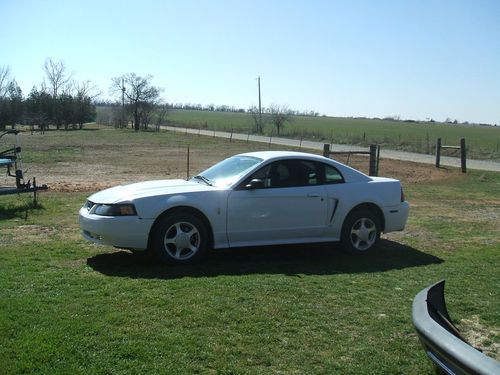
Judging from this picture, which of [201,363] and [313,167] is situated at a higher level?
[313,167]

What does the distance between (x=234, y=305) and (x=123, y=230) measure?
2.06 m

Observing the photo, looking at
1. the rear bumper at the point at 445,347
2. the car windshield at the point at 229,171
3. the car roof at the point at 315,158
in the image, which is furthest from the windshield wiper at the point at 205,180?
the rear bumper at the point at 445,347

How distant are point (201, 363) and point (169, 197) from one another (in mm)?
3133

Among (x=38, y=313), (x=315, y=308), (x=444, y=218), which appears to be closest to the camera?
(x=38, y=313)

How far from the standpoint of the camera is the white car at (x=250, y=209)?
6578mm

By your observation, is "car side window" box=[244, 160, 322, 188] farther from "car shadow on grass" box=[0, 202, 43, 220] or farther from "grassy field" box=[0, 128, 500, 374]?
"car shadow on grass" box=[0, 202, 43, 220]

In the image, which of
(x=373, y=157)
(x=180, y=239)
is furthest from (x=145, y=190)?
(x=373, y=157)

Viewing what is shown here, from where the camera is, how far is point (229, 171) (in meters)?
7.48

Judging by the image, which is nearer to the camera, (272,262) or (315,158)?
(272,262)

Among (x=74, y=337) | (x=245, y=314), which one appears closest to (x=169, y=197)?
(x=245, y=314)

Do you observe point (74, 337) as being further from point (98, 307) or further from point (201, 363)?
point (201, 363)

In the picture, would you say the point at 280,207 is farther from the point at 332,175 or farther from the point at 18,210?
the point at 18,210

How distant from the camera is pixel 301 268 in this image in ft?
22.0

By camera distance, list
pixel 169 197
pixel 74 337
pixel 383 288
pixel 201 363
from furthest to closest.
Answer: pixel 169 197
pixel 383 288
pixel 74 337
pixel 201 363
